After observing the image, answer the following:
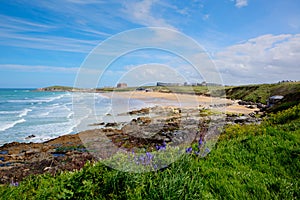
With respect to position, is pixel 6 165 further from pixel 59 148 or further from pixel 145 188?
pixel 145 188

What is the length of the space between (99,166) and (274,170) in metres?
3.56

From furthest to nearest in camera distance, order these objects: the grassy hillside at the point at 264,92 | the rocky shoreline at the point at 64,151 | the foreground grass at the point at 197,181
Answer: the grassy hillside at the point at 264,92 → the rocky shoreline at the point at 64,151 → the foreground grass at the point at 197,181

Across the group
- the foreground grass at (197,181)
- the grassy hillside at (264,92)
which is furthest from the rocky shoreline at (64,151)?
the grassy hillside at (264,92)

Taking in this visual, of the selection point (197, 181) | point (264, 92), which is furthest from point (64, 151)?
point (264, 92)

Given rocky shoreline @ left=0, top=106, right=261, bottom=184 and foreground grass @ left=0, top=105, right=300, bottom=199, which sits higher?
foreground grass @ left=0, top=105, right=300, bottom=199

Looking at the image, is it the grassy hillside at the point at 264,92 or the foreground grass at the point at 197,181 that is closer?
the foreground grass at the point at 197,181

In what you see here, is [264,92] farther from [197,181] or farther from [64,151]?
[197,181]

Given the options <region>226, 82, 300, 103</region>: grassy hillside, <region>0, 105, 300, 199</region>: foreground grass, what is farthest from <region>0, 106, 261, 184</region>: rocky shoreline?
<region>226, 82, 300, 103</region>: grassy hillside

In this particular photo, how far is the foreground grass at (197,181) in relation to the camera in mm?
3512

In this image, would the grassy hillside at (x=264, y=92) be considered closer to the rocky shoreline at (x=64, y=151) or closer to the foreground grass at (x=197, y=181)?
the rocky shoreline at (x=64, y=151)

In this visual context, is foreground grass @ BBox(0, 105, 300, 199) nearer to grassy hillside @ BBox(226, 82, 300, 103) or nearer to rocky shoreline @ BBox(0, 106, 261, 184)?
rocky shoreline @ BBox(0, 106, 261, 184)

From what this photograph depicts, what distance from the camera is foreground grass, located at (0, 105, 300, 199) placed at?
3.51 metres

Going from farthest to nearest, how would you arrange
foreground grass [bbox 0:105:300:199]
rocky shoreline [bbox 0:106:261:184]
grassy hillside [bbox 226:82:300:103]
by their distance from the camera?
grassy hillside [bbox 226:82:300:103], rocky shoreline [bbox 0:106:261:184], foreground grass [bbox 0:105:300:199]

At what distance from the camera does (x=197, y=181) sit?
3820 millimetres
